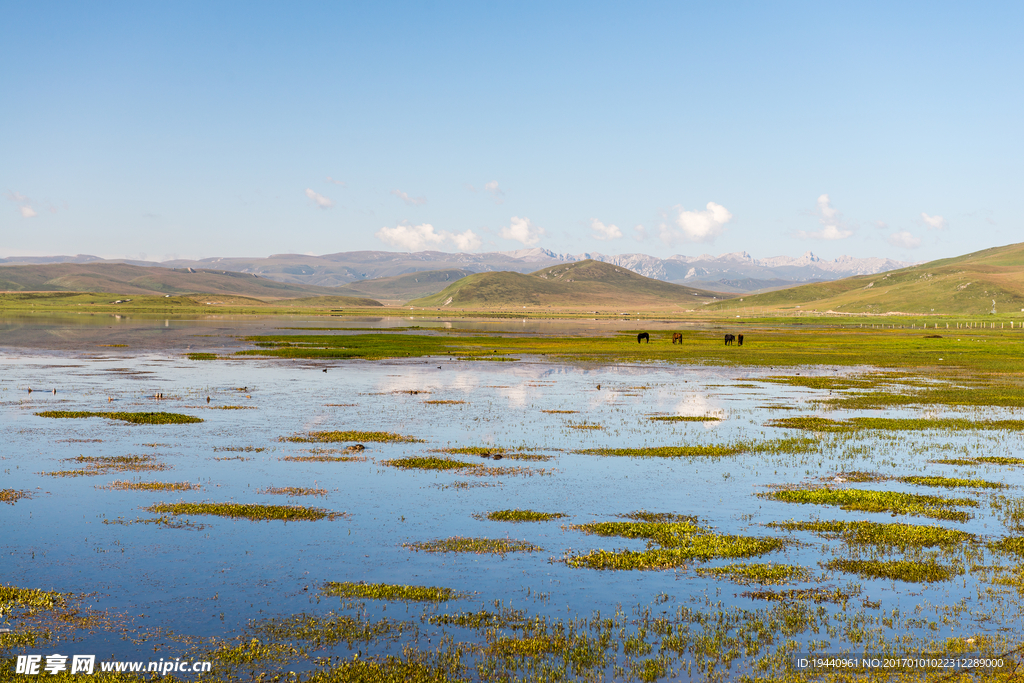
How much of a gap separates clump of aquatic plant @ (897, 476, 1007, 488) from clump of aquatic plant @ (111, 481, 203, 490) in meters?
23.7

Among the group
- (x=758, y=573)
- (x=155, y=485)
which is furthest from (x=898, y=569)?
(x=155, y=485)

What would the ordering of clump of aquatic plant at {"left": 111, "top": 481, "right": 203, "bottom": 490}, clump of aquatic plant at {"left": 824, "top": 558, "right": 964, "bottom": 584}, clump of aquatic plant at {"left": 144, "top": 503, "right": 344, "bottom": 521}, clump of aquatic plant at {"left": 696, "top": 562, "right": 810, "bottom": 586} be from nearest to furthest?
clump of aquatic plant at {"left": 696, "top": 562, "right": 810, "bottom": 586}, clump of aquatic plant at {"left": 824, "top": 558, "right": 964, "bottom": 584}, clump of aquatic plant at {"left": 144, "top": 503, "right": 344, "bottom": 521}, clump of aquatic plant at {"left": 111, "top": 481, "right": 203, "bottom": 490}

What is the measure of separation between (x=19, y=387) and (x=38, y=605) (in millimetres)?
41537

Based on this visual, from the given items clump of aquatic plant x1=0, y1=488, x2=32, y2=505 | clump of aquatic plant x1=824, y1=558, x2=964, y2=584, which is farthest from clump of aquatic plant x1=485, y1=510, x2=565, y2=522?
clump of aquatic plant x1=0, y1=488, x2=32, y2=505

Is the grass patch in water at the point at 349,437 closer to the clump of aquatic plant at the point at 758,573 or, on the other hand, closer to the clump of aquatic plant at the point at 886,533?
the clump of aquatic plant at the point at 886,533

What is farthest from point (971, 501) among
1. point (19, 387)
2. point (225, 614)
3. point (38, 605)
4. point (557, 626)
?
point (19, 387)

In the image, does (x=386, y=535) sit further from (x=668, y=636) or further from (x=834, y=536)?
(x=834, y=536)

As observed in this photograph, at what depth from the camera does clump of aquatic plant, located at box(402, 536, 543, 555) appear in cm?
2009

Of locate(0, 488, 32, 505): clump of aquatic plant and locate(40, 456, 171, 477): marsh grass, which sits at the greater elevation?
locate(40, 456, 171, 477): marsh grass

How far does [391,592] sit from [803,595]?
8601mm

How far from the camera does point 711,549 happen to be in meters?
20.2

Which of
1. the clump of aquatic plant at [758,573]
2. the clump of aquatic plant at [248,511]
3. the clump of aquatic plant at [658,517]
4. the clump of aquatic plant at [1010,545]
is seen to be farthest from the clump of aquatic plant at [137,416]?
the clump of aquatic plant at [1010,545]

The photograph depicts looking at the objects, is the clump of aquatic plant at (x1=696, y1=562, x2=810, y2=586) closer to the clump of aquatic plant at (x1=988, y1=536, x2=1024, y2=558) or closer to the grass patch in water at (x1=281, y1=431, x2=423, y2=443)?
the clump of aquatic plant at (x1=988, y1=536, x2=1024, y2=558)

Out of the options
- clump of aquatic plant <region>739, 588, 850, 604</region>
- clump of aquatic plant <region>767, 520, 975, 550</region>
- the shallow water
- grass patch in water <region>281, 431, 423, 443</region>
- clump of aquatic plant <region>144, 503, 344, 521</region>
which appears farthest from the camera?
grass patch in water <region>281, 431, 423, 443</region>
